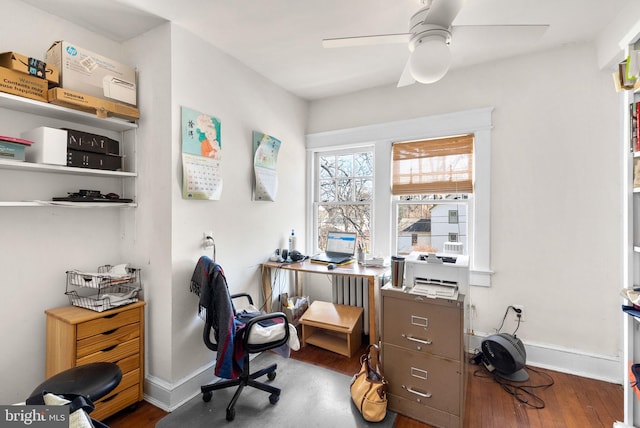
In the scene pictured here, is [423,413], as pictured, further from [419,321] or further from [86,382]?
[86,382]

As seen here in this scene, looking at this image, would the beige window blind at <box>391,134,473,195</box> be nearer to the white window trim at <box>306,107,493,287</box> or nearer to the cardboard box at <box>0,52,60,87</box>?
the white window trim at <box>306,107,493,287</box>

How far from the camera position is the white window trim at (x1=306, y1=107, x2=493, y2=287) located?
2617 mm

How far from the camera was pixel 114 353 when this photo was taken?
186 cm

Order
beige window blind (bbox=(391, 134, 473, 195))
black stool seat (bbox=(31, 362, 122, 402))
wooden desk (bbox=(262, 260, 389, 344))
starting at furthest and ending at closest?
beige window blind (bbox=(391, 134, 473, 195)), wooden desk (bbox=(262, 260, 389, 344)), black stool seat (bbox=(31, 362, 122, 402))

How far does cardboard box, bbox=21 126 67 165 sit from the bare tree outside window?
2.42 metres

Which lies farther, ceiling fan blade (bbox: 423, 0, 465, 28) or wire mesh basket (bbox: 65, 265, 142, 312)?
wire mesh basket (bbox: 65, 265, 142, 312)

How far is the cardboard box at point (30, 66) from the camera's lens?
1561mm

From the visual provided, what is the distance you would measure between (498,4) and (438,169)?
1377mm

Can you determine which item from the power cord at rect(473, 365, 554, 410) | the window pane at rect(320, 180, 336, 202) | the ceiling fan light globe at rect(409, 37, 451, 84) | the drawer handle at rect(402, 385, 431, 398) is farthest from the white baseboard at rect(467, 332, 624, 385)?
the ceiling fan light globe at rect(409, 37, 451, 84)

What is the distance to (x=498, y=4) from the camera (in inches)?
71.5

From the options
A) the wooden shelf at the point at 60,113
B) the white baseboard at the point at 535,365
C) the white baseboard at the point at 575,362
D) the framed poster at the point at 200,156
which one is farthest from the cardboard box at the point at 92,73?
the white baseboard at the point at 575,362

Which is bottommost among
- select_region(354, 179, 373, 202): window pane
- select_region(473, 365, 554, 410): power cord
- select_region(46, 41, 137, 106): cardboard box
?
select_region(473, 365, 554, 410): power cord

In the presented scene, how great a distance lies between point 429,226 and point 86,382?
2833 mm

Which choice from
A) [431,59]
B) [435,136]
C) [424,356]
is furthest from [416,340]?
[435,136]
